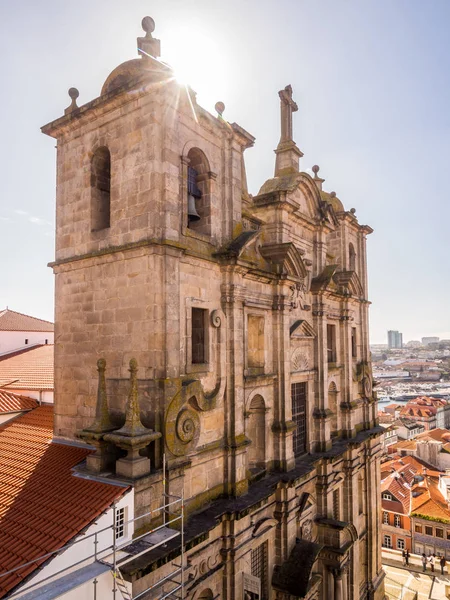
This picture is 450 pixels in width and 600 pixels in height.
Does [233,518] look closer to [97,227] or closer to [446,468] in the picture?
[97,227]

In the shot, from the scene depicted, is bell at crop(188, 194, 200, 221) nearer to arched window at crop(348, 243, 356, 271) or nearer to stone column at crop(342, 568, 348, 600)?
arched window at crop(348, 243, 356, 271)

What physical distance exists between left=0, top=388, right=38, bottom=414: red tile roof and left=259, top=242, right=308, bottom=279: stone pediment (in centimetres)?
971

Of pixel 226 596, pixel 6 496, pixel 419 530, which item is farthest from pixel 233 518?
pixel 419 530

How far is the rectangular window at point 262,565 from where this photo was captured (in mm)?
13736

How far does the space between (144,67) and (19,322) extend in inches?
811

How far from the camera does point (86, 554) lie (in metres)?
8.12

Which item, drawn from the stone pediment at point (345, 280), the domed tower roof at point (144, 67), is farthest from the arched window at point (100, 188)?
the stone pediment at point (345, 280)

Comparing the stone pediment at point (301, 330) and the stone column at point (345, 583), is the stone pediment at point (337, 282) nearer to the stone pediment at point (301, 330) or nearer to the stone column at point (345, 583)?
the stone pediment at point (301, 330)

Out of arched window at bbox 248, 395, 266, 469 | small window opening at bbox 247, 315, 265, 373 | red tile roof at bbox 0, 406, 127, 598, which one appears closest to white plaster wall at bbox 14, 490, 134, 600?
red tile roof at bbox 0, 406, 127, 598

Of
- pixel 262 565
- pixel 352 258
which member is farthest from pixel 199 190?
pixel 352 258

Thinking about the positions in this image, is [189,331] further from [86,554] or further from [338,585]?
[338,585]

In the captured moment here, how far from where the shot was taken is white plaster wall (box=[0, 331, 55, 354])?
83.0 feet

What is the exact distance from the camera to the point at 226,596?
11891 mm

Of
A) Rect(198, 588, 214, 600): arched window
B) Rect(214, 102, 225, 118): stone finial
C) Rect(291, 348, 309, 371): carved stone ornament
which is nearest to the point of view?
Rect(198, 588, 214, 600): arched window
